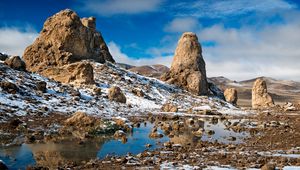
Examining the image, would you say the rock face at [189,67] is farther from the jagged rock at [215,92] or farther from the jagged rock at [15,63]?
the jagged rock at [15,63]

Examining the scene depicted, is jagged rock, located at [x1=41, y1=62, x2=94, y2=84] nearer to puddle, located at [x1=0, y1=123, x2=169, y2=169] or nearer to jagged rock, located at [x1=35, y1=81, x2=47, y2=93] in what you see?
jagged rock, located at [x1=35, y1=81, x2=47, y2=93]

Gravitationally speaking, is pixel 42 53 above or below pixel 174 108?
above

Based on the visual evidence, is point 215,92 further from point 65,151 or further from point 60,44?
point 65,151

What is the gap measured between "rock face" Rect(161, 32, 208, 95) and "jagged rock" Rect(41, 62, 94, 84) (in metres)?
32.2

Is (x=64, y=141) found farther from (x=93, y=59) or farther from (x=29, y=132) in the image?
(x=93, y=59)

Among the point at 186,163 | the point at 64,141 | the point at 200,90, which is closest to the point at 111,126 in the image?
the point at 64,141

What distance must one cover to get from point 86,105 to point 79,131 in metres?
14.2

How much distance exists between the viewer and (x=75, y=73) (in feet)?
207

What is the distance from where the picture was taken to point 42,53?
3007 inches

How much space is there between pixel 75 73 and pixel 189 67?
37.3m

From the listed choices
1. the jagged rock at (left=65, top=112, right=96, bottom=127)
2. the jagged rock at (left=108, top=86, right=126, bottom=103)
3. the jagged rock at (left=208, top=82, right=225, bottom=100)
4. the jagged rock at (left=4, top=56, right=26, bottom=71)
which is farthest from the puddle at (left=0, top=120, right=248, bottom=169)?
the jagged rock at (left=208, top=82, right=225, bottom=100)

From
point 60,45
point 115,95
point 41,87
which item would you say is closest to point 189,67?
point 60,45

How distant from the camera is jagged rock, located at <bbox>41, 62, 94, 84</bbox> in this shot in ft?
203

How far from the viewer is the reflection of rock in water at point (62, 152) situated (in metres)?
15.5
